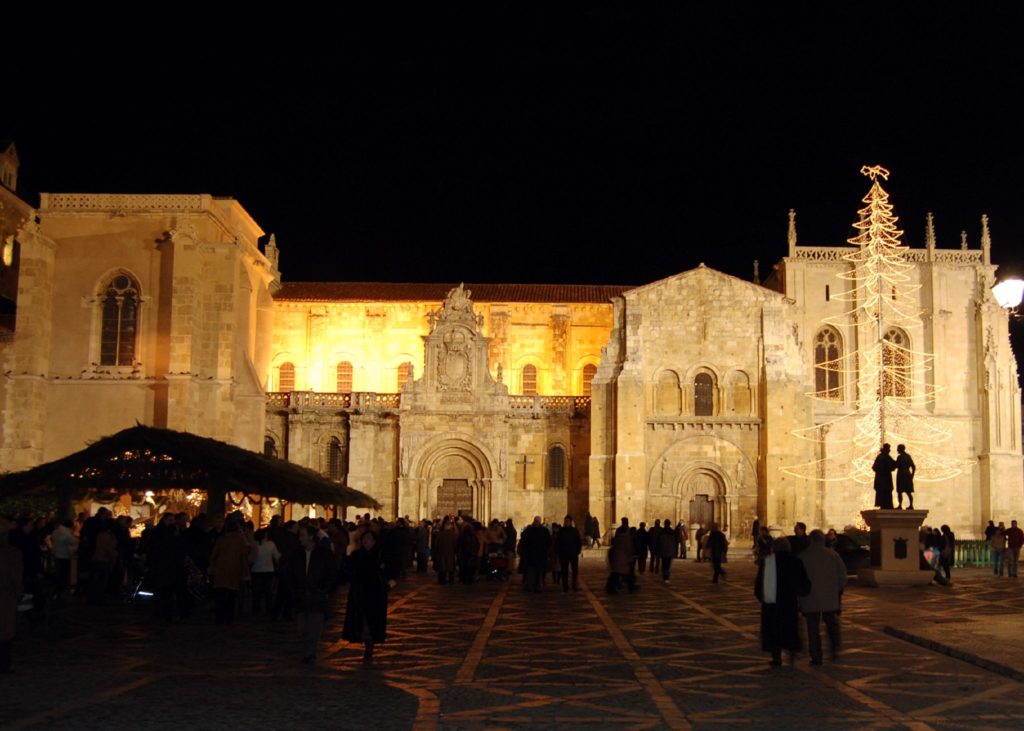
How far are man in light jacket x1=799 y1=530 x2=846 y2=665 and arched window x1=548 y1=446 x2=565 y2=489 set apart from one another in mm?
31498

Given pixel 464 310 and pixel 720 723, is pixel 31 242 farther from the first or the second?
pixel 720 723

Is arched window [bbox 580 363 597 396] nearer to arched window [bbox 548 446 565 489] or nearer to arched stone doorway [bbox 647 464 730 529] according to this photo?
arched window [bbox 548 446 565 489]

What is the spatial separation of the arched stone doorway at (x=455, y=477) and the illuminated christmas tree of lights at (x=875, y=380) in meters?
11.4

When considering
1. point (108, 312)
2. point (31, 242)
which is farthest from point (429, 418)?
point (31, 242)

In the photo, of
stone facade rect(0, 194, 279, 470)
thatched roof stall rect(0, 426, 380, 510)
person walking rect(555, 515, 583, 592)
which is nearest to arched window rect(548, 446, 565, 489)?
stone facade rect(0, 194, 279, 470)

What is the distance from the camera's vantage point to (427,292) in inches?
1928

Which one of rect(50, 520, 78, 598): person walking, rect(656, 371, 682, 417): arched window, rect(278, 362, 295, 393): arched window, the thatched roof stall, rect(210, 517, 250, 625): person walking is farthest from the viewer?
rect(278, 362, 295, 393): arched window

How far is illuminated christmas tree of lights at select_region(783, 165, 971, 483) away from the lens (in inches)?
1713

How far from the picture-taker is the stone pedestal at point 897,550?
2359cm

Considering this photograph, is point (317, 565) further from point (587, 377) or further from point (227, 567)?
point (587, 377)

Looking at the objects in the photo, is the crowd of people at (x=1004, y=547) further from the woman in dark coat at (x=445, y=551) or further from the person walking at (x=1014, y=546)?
the woman in dark coat at (x=445, y=551)

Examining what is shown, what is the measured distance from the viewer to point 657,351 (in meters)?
A: 43.5

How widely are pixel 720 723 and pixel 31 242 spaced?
33.7 m

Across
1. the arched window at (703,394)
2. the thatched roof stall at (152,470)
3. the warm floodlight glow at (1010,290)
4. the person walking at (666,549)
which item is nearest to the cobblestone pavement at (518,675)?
the thatched roof stall at (152,470)
